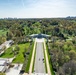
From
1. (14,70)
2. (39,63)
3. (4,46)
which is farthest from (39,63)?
(4,46)

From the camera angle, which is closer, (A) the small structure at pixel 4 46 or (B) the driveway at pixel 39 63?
(B) the driveway at pixel 39 63

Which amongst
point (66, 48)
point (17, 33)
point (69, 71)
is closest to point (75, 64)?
point (69, 71)

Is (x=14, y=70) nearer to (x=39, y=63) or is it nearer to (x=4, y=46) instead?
(x=39, y=63)

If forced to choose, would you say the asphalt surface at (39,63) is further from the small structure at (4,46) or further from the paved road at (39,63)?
the small structure at (4,46)

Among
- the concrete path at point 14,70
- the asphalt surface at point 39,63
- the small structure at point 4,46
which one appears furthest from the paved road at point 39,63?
the small structure at point 4,46

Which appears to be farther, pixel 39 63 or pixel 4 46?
pixel 4 46

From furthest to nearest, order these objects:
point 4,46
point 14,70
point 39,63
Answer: point 4,46, point 39,63, point 14,70

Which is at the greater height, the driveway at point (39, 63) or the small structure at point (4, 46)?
the small structure at point (4, 46)

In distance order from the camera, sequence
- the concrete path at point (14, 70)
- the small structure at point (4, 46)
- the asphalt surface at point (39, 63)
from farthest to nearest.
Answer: the small structure at point (4, 46), the asphalt surface at point (39, 63), the concrete path at point (14, 70)

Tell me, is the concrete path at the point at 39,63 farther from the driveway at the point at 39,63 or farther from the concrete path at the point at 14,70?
the concrete path at the point at 14,70

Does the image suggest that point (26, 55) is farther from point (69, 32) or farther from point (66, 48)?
point (69, 32)

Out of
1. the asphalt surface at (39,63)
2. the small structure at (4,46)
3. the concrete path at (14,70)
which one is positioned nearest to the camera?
the concrete path at (14,70)
